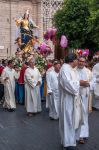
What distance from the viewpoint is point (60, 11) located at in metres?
31.4

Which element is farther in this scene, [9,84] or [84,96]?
[9,84]

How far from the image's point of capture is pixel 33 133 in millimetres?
10047

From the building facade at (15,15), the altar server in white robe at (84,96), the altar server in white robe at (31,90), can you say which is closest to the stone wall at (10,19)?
the building facade at (15,15)

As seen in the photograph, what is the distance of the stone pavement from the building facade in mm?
20043

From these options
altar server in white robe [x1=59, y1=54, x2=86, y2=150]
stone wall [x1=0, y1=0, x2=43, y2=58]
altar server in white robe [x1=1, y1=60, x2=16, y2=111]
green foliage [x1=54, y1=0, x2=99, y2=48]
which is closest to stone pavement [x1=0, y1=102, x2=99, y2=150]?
altar server in white robe [x1=59, y1=54, x2=86, y2=150]

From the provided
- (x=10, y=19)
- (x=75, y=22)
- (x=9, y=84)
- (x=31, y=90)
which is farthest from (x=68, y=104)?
(x=10, y=19)

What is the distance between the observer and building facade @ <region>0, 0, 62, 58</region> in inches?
1313

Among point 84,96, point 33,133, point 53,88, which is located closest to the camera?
point 84,96

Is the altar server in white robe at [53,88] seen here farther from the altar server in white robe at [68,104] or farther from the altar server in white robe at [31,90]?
the altar server in white robe at [68,104]

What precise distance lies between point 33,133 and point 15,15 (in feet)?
81.0

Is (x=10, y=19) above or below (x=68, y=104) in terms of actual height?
above

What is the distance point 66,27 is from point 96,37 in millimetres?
3971

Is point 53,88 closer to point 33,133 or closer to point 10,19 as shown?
point 33,133

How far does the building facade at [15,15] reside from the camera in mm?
33344
